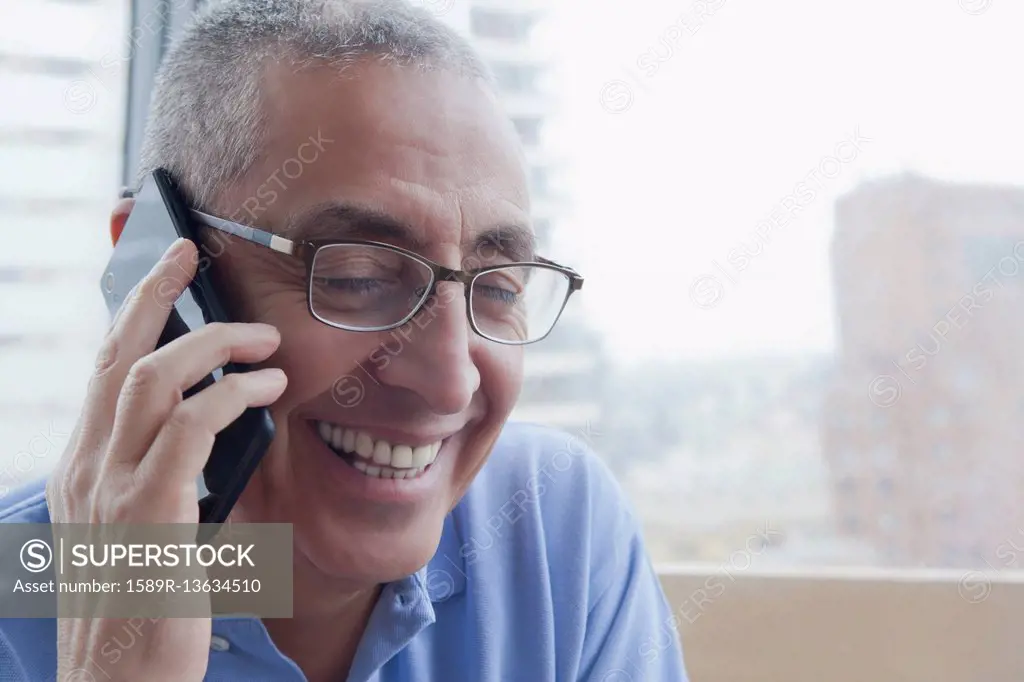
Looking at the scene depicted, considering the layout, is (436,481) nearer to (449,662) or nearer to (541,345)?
(449,662)

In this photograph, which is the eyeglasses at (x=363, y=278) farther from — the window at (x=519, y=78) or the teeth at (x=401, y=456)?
the window at (x=519, y=78)

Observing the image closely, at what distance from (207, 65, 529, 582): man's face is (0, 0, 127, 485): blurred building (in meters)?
0.74

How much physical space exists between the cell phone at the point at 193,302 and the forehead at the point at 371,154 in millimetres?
92

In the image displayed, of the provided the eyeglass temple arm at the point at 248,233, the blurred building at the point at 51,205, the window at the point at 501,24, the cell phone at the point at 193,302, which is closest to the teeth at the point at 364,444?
the cell phone at the point at 193,302

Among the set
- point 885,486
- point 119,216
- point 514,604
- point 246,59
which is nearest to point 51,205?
point 119,216

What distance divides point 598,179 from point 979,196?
2.60 feet

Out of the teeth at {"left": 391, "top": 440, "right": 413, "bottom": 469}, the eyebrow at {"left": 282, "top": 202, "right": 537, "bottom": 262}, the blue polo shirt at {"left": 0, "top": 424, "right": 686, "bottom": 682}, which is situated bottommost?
the blue polo shirt at {"left": 0, "top": 424, "right": 686, "bottom": 682}

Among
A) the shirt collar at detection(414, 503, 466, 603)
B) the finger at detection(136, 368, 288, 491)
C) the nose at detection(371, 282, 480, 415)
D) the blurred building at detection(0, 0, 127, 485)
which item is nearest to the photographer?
the finger at detection(136, 368, 288, 491)

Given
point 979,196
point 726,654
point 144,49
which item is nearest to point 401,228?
point 144,49

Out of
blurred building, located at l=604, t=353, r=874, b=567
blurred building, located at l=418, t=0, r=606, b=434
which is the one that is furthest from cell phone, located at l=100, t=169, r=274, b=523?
blurred building, located at l=604, t=353, r=874, b=567

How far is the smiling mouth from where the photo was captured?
85 cm

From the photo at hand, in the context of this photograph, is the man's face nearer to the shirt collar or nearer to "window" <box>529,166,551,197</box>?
the shirt collar

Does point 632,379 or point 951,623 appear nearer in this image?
point 951,623

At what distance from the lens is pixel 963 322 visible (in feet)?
4.74
